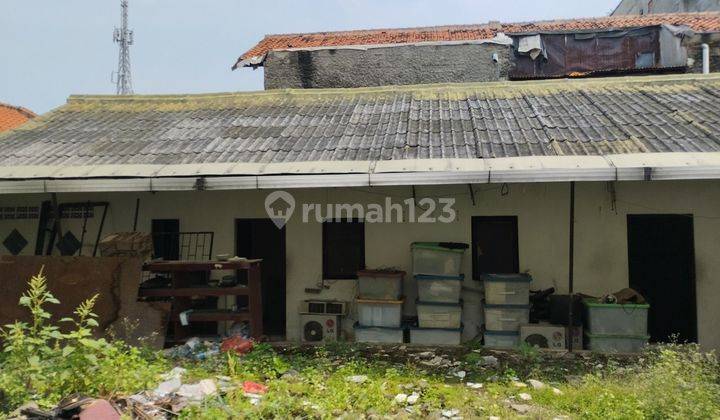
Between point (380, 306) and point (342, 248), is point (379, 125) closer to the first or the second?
point (342, 248)

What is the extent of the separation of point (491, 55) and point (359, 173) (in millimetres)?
9503

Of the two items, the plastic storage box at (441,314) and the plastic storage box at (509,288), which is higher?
the plastic storage box at (509,288)

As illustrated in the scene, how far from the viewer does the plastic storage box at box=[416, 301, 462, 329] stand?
6334 mm

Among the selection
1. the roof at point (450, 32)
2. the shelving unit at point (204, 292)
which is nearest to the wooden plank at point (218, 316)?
the shelving unit at point (204, 292)

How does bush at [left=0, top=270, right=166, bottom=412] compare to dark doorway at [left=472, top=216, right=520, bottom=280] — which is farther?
dark doorway at [left=472, top=216, right=520, bottom=280]

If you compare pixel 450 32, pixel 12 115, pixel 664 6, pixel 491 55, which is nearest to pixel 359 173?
pixel 491 55

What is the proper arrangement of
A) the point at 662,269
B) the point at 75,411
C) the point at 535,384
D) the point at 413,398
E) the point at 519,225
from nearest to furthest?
the point at 75,411, the point at 413,398, the point at 535,384, the point at 662,269, the point at 519,225

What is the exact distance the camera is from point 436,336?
252 inches

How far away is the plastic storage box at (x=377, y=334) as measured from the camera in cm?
645

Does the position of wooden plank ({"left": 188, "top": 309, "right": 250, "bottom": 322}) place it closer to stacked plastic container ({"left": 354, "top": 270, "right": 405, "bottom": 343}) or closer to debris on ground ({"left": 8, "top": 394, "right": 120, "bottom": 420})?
stacked plastic container ({"left": 354, "top": 270, "right": 405, "bottom": 343})

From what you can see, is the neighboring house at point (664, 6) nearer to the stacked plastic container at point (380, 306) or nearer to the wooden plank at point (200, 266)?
the stacked plastic container at point (380, 306)

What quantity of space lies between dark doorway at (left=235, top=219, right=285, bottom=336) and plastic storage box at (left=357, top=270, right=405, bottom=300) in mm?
1710

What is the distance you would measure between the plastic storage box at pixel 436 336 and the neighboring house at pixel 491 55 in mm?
8719

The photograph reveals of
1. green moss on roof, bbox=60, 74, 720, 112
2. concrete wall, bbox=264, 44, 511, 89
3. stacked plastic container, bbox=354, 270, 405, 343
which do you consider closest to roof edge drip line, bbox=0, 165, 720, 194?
stacked plastic container, bbox=354, 270, 405, 343
